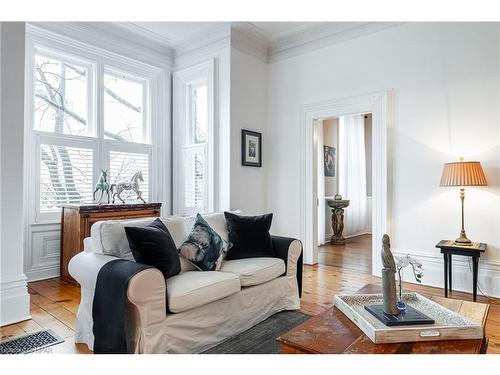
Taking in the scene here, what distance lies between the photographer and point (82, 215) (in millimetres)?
3670

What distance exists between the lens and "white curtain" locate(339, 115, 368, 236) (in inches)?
279

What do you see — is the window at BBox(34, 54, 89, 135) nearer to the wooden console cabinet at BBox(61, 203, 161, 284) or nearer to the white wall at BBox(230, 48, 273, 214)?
the wooden console cabinet at BBox(61, 203, 161, 284)

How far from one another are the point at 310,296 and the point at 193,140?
9.43ft

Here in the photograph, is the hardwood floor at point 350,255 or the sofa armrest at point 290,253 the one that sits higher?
the sofa armrest at point 290,253

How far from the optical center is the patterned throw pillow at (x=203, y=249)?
255cm

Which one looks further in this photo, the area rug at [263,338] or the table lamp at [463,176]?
the table lamp at [463,176]

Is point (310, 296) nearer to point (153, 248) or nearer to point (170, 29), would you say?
point (153, 248)

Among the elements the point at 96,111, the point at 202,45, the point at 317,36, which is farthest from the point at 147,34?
the point at 317,36

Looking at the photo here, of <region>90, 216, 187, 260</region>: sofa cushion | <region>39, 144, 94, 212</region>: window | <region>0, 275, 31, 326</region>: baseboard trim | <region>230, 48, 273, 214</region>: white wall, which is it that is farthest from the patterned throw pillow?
<region>39, 144, 94, 212</region>: window

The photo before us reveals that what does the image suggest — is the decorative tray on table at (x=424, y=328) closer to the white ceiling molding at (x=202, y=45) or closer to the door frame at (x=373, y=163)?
the door frame at (x=373, y=163)

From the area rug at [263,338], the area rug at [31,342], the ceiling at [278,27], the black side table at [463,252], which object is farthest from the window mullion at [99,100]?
the black side table at [463,252]

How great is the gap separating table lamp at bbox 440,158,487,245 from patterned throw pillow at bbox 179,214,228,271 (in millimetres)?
2302

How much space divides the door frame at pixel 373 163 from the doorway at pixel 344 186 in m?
0.95
